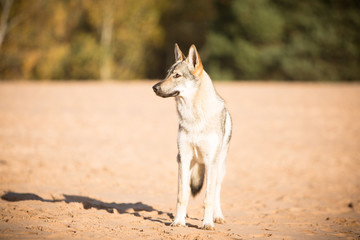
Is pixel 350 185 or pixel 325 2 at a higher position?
pixel 325 2

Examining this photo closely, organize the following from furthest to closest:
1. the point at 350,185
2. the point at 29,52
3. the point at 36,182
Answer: the point at 29,52, the point at 350,185, the point at 36,182

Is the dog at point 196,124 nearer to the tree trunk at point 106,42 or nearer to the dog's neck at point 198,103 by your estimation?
the dog's neck at point 198,103

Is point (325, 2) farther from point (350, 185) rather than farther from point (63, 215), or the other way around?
point (63, 215)

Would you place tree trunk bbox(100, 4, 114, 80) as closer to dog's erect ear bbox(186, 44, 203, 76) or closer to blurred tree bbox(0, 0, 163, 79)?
blurred tree bbox(0, 0, 163, 79)

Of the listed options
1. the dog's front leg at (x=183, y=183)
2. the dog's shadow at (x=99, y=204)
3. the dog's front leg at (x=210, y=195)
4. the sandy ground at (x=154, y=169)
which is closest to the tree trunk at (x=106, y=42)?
the sandy ground at (x=154, y=169)

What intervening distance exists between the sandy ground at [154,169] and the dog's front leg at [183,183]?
0.69 feet

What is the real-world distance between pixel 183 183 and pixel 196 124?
83 cm

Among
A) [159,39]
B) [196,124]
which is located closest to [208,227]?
[196,124]

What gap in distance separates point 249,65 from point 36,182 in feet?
114

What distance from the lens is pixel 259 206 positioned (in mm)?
8023

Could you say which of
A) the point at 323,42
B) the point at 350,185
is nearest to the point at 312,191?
the point at 350,185

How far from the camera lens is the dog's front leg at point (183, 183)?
19.4ft

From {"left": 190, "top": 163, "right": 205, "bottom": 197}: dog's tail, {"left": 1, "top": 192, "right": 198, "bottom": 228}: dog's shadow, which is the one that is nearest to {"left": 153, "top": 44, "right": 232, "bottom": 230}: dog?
{"left": 190, "top": 163, "right": 205, "bottom": 197}: dog's tail

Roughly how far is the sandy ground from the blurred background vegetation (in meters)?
13.4
